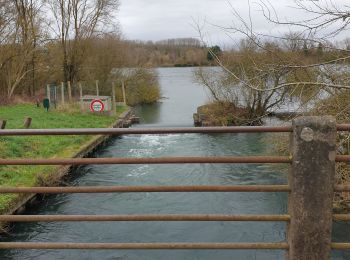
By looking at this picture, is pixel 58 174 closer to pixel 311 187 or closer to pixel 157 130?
pixel 157 130

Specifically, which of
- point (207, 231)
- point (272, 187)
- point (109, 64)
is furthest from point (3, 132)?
point (109, 64)

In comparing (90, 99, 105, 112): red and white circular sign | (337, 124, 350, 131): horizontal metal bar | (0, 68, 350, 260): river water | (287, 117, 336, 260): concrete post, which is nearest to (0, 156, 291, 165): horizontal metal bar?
(287, 117, 336, 260): concrete post

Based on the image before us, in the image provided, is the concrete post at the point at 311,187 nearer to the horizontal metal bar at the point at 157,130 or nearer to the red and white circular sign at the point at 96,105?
the horizontal metal bar at the point at 157,130

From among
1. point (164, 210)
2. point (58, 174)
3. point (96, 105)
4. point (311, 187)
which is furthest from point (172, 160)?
point (96, 105)

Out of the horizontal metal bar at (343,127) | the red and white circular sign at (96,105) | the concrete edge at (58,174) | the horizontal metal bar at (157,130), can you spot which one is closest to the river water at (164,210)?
the concrete edge at (58,174)

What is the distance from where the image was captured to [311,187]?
8.42 ft

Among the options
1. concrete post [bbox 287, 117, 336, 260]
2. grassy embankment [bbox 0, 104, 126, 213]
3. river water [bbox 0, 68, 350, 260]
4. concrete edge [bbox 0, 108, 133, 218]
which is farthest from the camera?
grassy embankment [bbox 0, 104, 126, 213]

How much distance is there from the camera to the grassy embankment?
1043 centimetres

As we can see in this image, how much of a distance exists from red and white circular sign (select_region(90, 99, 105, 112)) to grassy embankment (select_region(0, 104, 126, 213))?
458 mm

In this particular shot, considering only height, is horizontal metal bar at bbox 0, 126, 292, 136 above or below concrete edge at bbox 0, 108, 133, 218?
above

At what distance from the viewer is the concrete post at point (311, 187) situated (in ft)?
8.25

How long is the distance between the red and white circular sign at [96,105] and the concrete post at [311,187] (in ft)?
73.7

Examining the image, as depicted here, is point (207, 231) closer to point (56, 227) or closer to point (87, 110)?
point (56, 227)

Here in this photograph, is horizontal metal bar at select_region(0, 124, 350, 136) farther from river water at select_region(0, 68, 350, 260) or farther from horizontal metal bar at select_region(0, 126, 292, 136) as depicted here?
river water at select_region(0, 68, 350, 260)
